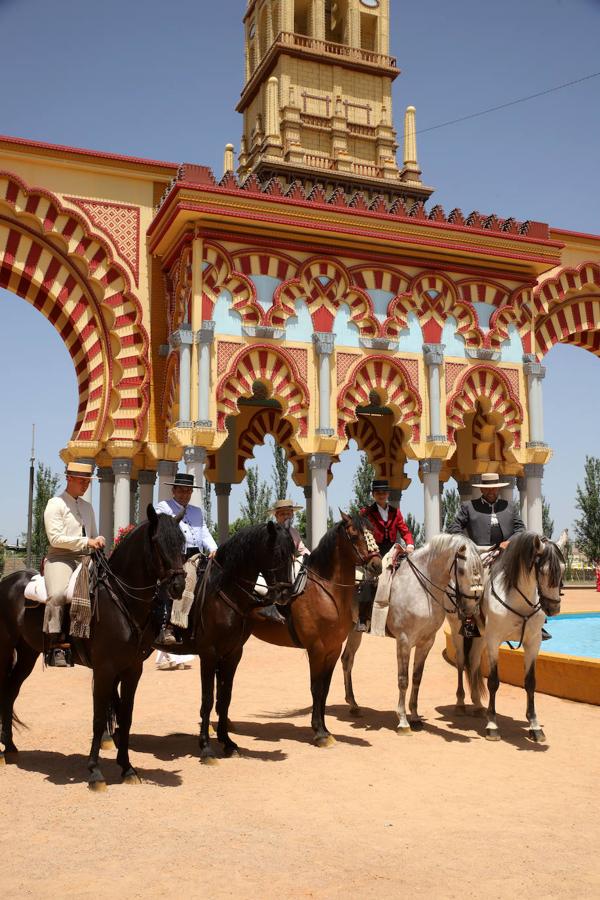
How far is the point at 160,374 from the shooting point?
17875mm

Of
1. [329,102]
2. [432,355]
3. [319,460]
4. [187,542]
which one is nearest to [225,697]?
[187,542]

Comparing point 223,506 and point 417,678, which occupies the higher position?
point 223,506

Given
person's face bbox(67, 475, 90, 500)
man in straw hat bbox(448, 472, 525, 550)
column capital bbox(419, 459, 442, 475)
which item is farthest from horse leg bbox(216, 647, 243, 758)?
column capital bbox(419, 459, 442, 475)

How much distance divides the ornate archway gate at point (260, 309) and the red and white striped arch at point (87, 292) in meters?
0.03

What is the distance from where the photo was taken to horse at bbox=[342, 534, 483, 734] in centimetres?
788

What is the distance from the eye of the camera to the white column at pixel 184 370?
1608 cm

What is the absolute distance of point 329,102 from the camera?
2656cm

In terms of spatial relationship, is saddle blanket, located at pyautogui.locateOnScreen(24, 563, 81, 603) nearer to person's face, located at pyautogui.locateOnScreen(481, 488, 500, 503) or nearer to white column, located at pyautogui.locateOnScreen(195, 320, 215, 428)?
person's face, located at pyautogui.locateOnScreen(481, 488, 500, 503)

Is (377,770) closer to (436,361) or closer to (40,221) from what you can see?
(436,361)

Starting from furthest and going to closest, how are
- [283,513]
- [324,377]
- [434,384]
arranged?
[434,384], [324,377], [283,513]

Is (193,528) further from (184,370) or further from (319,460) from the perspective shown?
(319,460)

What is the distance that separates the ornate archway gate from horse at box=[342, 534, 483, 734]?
8.06m

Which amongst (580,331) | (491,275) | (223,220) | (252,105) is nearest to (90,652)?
(223,220)

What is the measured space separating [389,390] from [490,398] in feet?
8.36
